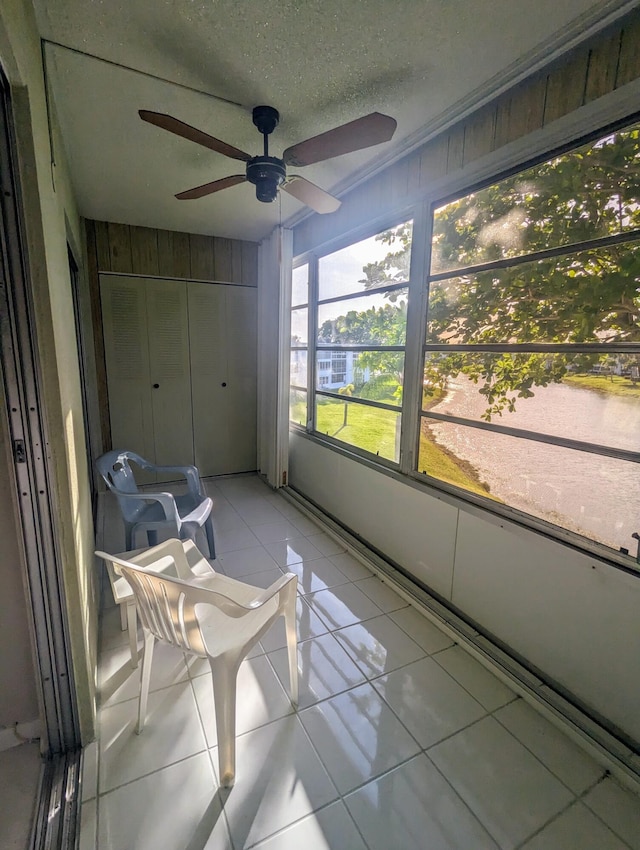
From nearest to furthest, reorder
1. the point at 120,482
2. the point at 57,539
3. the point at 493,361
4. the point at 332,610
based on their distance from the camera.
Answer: the point at 57,539, the point at 493,361, the point at 332,610, the point at 120,482

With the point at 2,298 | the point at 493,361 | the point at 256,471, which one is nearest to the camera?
the point at 2,298

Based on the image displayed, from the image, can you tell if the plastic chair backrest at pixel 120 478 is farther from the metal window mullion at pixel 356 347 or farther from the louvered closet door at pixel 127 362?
the metal window mullion at pixel 356 347

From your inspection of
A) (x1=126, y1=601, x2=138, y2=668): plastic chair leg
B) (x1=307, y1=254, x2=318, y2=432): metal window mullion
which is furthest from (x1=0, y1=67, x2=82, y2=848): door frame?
(x1=307, y1=254, x2=318, y2=432): metal window mullion

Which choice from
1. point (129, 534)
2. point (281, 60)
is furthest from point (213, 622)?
point (281, 60)

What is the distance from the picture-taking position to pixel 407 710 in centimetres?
150

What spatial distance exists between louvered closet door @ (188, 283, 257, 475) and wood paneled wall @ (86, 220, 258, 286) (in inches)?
5.6

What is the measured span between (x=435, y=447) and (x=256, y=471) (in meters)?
2.64

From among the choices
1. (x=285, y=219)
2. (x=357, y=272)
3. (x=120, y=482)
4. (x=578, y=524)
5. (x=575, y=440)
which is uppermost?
(x=285, y=219)

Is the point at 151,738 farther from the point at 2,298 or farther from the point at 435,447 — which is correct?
the point at 435,447

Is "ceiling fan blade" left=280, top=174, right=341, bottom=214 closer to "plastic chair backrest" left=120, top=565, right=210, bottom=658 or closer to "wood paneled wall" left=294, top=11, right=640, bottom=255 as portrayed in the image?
"wood paneled wall" left=294, top=11, right=640, bottom=255

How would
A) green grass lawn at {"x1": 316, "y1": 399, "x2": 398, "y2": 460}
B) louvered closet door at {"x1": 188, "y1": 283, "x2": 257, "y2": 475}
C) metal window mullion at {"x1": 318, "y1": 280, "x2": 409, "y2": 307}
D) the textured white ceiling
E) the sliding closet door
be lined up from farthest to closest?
louvered closet door at {"x1": 188, "y1": 283, "x2": 257, "y2": 475} → the sliding closet door → green grass lawn at {"x1": 316, "y1": 399, "x2": 398, "y2": 460} → metal window mullion at {"x1": 318, "y1": 280, "x2": 409, "y2": 307} → the textured white ceiling

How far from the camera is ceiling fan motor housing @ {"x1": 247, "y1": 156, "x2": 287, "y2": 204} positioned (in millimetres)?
1744

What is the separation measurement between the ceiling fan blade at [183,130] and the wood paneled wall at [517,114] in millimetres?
989

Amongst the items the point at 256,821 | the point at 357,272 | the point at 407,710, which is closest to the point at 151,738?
the point at 256,821
